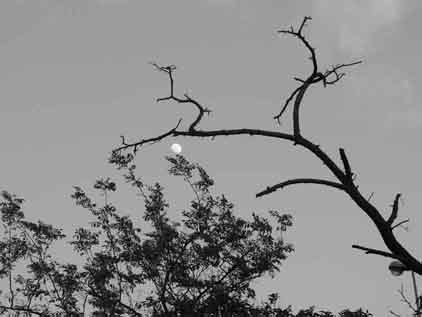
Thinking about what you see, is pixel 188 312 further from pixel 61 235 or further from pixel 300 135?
pixel 300 135

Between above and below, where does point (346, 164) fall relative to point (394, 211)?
above

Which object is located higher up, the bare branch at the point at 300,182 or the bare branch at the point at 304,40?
the bare branch at the point at 304,40

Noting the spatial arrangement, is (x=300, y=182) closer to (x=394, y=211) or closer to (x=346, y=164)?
(x=346, y=164)

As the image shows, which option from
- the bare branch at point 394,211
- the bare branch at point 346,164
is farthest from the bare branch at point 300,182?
the bare branch at point 394,211

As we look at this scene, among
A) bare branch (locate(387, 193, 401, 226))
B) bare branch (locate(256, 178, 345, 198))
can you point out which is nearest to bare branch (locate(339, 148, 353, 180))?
bare branch (locate(256, 178, 345, 198))

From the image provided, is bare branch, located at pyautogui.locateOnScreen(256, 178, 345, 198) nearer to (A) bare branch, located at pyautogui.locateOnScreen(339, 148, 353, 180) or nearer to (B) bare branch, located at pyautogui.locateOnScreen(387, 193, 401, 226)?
(A) bare branch, located at pyautogui.locateOnScreen(339, 148, 353, 180)

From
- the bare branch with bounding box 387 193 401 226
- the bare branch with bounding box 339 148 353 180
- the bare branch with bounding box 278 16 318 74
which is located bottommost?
the bare branch with bounding box 387 193 401 226

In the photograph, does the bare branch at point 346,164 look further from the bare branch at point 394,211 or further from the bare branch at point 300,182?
the bare branch at point 394,211

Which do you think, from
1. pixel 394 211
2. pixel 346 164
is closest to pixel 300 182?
pixel 346 164

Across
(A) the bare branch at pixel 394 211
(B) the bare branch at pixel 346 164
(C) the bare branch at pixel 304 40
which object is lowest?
(A) the bare branch at pixel 394 211

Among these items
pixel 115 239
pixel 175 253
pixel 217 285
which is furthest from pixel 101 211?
pixel 217 285

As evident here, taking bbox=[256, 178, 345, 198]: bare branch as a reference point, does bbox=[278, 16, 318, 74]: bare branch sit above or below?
above

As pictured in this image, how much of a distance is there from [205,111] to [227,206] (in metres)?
19.9

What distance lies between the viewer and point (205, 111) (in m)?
3.91
